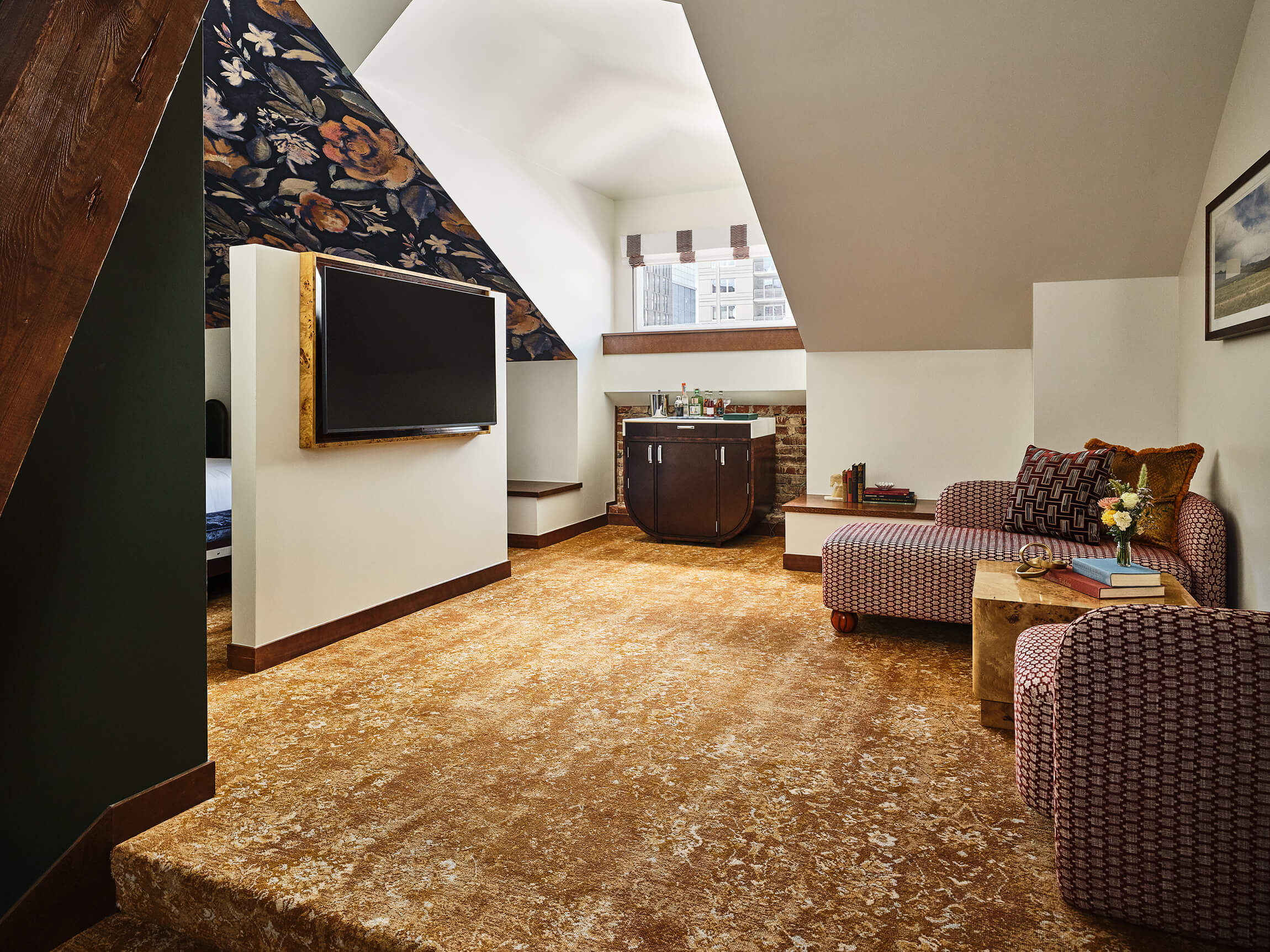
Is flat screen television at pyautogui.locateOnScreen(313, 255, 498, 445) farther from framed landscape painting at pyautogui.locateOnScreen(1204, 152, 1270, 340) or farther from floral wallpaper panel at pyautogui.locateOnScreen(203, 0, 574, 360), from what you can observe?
framed landscape painting at pyautogui.locateOnScreen(1204, 152, 1270, 340)

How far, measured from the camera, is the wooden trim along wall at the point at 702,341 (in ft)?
20.0

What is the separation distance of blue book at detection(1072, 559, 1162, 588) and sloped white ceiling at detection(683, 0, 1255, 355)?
181 centimetres


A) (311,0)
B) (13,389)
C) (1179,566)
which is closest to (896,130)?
(1179,566)

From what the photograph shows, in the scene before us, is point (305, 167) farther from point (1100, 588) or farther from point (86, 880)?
point (1100, 588)

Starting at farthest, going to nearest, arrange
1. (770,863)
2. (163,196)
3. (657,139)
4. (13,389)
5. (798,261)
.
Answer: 1. (657,139)
2. (798,261)
3. (163,196)
4. (770,863)
5. (13,389)

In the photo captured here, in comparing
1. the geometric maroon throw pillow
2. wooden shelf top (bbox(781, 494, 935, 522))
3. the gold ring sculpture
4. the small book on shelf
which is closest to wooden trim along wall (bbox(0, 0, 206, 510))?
the small book on shelf

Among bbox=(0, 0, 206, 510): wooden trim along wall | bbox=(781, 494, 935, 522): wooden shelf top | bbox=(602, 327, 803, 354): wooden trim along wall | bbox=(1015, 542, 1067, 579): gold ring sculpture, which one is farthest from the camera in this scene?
bbox=(602, 327, 803, 354): wooden trim along wall

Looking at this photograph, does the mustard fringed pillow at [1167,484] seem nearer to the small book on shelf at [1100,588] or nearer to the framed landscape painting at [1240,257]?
the framed landscape painting at [1240,257]

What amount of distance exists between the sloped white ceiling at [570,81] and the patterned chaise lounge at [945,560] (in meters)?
2.57

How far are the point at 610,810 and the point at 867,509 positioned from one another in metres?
3.30

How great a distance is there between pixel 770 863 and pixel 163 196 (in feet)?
7.01

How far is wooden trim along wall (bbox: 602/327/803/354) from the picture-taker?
20.0ft

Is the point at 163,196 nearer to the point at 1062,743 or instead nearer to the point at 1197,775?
the point at 1062,743

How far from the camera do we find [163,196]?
198 cm
